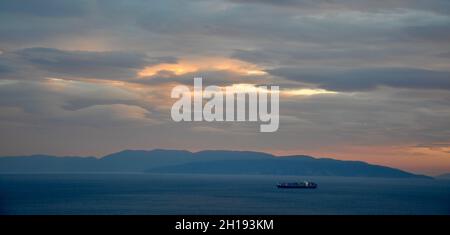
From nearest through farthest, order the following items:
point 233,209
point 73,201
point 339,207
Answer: point 233,209 < point 339,207 < point 73,201
